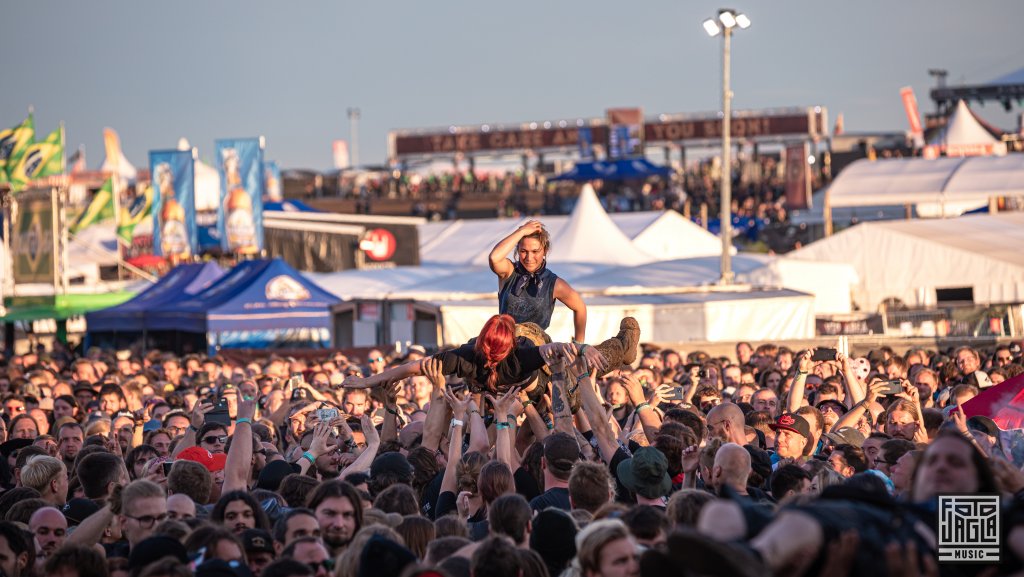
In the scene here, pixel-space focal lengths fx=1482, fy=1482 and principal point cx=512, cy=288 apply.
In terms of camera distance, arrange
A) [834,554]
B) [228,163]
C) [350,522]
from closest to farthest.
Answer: [834,554]
[350,522]
[228,163]

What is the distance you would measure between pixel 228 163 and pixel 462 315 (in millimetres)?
13393

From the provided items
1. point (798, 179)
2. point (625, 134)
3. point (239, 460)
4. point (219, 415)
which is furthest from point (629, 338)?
point (625, 134)

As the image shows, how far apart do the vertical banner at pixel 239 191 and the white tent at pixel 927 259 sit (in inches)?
509

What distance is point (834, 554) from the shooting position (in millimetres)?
3406

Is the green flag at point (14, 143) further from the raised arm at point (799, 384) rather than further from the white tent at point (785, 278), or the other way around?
the raised arm at point (799, 384)

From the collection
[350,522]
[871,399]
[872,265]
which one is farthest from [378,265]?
[350,522]

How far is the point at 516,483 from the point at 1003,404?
4342mm

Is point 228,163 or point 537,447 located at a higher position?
point 228,163

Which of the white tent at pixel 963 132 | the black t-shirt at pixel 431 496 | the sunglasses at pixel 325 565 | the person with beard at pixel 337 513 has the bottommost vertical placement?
the black t-shirt at pixel 431 496

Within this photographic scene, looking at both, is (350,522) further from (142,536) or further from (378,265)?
(378,265)

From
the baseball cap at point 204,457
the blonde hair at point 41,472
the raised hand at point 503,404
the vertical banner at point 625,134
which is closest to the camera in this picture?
the raised hand at point 503,404

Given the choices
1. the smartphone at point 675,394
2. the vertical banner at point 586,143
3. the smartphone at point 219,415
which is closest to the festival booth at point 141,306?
the smartphone at point 219,415

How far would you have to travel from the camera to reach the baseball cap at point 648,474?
6488 millimetres

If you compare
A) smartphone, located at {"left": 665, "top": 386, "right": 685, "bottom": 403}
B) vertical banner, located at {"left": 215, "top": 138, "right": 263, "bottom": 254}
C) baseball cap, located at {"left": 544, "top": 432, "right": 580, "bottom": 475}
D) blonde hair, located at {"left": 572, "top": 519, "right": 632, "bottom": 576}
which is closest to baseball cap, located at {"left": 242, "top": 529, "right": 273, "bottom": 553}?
blonde hair, located at {"left": 572, "top": 519, "right": 632, "bottom": 576}
